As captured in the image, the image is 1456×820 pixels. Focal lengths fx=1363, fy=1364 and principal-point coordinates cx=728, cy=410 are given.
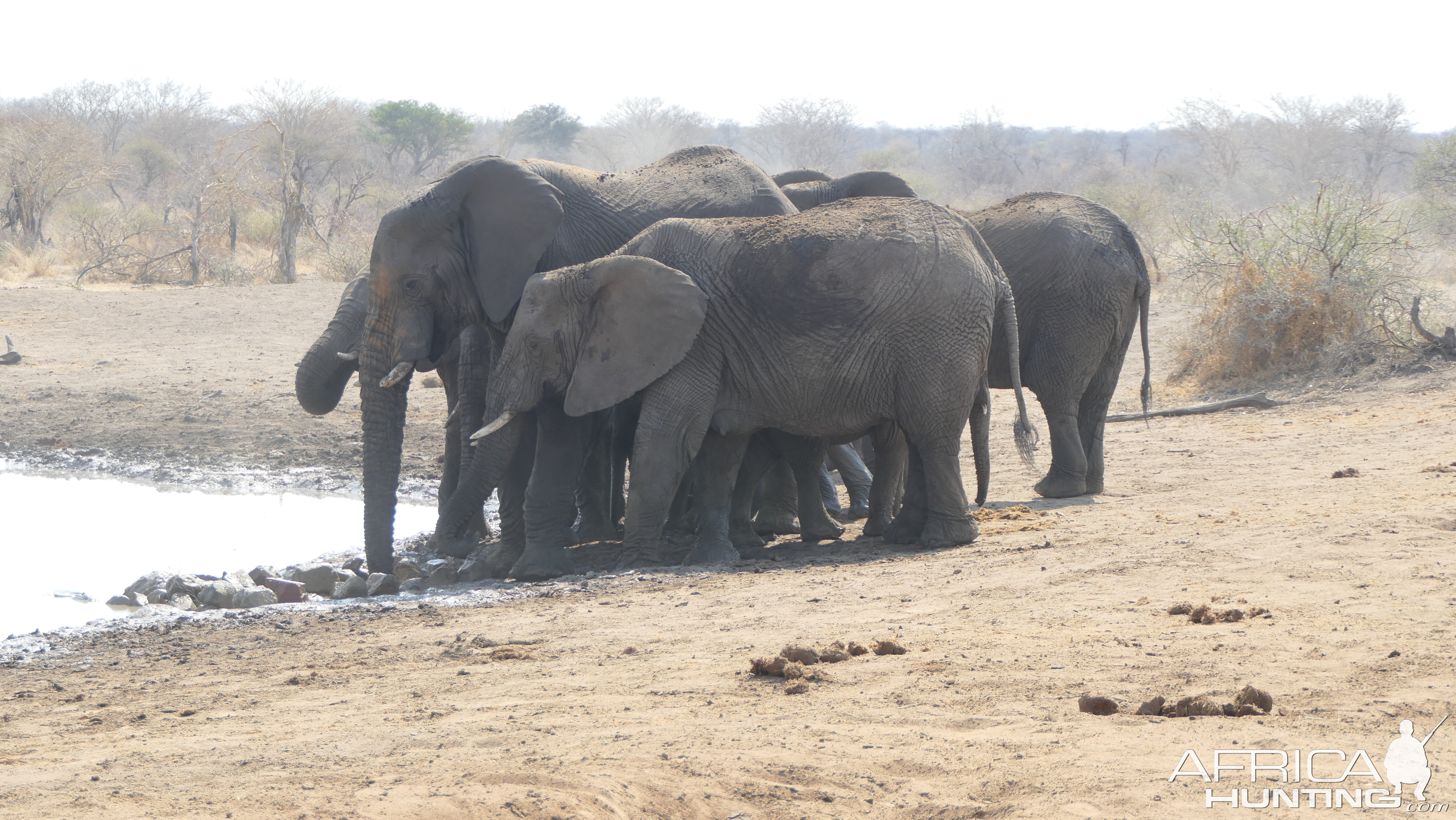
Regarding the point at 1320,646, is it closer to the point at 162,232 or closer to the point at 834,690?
the point at 834,690

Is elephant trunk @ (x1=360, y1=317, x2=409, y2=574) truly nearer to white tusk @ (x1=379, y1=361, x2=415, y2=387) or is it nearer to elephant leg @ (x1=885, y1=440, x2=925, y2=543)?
white tusk @ (x1=379, y1=361, x2=415, y2=387)

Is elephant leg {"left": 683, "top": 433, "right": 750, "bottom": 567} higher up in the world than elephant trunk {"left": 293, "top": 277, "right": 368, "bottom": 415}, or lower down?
lower down

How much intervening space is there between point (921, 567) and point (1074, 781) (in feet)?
9.82

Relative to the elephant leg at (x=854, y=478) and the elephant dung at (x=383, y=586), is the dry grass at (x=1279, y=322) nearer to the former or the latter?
the elephant leg at (x=854, y=478)

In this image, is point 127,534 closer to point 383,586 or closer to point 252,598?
point 252,598

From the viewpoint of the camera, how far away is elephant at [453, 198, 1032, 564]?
23.1 ft

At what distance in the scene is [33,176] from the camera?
1072 inches

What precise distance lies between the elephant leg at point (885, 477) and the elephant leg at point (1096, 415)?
1.55m

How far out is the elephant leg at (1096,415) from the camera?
8969 mm

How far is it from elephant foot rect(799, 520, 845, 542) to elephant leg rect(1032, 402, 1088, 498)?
1609 millimetres

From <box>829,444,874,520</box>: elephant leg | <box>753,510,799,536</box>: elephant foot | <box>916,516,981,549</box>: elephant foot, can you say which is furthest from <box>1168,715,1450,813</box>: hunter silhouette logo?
<box>829,444,874,520</box>: elephant leg

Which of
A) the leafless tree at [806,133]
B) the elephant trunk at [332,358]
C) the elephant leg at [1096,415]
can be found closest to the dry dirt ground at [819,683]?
the elephant leg at [1096,415]

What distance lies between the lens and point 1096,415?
9.10 metres

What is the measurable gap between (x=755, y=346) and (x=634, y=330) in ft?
2.12
